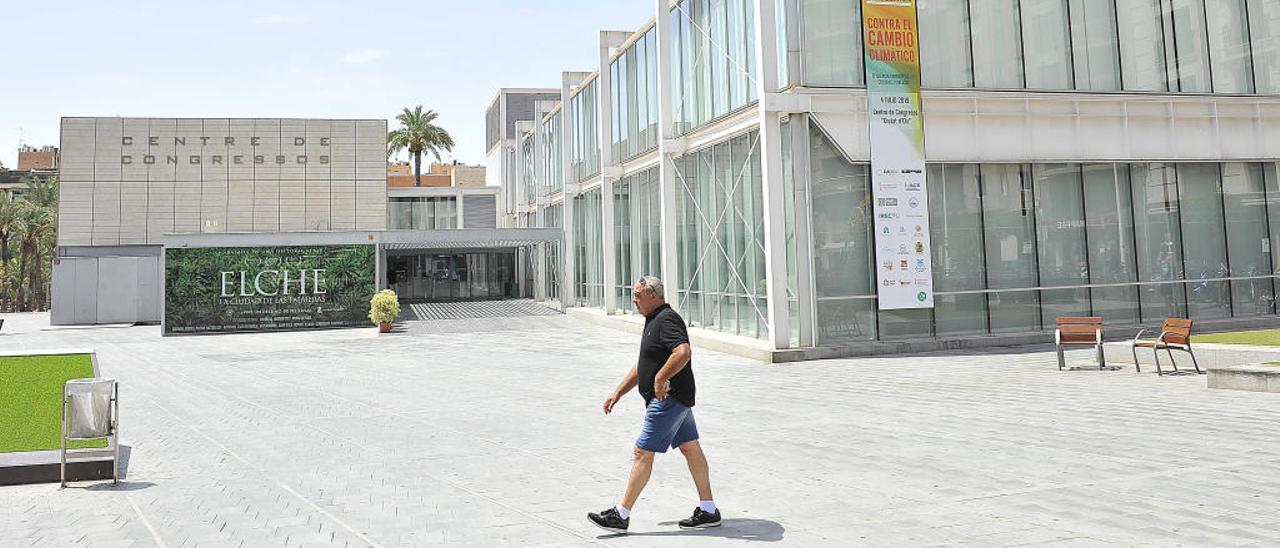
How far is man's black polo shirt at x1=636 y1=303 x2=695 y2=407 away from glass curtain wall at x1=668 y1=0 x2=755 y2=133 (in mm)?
13973

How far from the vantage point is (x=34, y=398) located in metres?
11.1

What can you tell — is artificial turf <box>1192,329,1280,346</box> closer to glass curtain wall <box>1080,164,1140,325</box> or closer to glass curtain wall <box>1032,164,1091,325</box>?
glass curtain wall <box>1032,164,1091,325</box>

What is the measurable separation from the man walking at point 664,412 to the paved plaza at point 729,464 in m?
0.18

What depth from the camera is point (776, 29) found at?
17.7m

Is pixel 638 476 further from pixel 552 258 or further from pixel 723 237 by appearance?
pixel 552 258

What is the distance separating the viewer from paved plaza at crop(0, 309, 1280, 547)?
18.4ft

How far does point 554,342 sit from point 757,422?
14202mm

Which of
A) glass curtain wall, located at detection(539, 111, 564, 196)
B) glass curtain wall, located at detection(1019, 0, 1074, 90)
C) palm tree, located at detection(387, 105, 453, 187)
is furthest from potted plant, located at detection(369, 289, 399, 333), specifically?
palm tree, located at detection(387, 105, 453, 187)

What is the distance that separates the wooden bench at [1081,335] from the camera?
14.0 meters

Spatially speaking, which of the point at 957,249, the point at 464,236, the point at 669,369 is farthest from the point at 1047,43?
the point at 464,236

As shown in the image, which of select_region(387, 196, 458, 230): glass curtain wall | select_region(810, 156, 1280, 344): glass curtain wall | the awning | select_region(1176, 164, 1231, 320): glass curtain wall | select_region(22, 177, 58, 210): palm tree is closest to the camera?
select_region(810, 156, 1280, 344): glass curtain wall

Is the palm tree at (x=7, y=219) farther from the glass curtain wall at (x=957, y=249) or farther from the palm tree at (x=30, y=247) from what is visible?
the glass curtain wall at (x=957, y=249)

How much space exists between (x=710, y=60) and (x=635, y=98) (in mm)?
7020

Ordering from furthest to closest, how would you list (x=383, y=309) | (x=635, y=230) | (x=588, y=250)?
(x=588, y=250)
(x=383, y=309)
(x=635, y=230)
